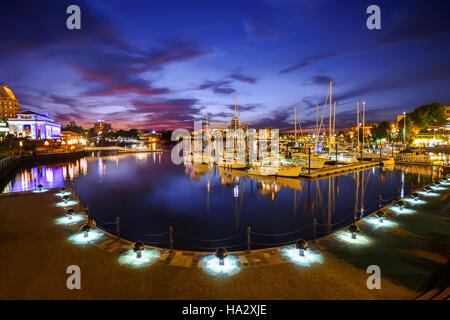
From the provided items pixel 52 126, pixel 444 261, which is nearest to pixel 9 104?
pixel 52 126

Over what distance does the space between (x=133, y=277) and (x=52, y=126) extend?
11160 cm

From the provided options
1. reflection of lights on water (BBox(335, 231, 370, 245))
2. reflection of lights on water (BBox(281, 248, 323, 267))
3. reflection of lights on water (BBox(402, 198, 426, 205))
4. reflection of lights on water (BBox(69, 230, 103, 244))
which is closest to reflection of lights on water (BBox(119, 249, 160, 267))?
reflection of lights on water (BBox(69, 230, 103, 244))

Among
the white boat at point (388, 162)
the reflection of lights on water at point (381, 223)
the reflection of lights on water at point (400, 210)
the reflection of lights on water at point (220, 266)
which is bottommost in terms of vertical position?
the reflection of lights on water at point (220, 266)

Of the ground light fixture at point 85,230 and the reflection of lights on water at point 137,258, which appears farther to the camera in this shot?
the ground light fixture at point 85,230

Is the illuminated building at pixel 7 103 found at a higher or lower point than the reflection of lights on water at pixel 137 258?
higher

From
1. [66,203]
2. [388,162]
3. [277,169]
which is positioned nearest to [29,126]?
[66,203]

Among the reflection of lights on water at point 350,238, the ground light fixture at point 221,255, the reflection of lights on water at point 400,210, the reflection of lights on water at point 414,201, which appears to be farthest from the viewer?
the reflection of lights on water at point 414,201

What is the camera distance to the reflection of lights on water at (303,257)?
793 cm

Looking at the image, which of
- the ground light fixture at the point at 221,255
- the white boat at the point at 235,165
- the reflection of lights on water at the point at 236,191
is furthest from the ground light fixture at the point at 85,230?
the white boat at the point at 235,165

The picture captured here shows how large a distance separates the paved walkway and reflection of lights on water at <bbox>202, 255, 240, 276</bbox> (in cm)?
12

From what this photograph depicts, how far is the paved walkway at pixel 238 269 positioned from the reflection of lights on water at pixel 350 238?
119 mm

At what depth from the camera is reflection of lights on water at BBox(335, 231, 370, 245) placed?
31.4 feet

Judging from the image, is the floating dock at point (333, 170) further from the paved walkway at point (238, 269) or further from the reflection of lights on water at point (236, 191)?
the paved walkway at point (238, 269)
